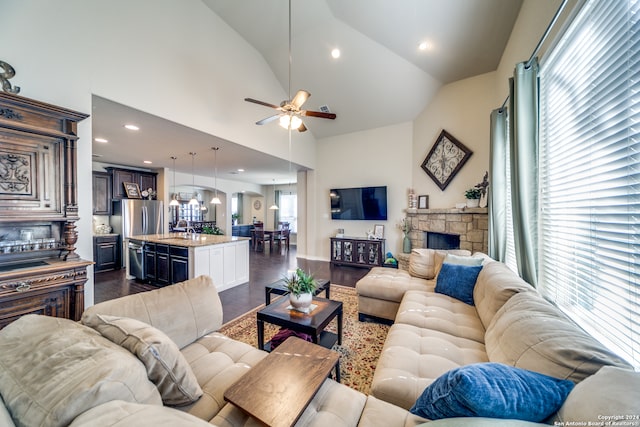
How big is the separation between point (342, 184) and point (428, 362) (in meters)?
4.91

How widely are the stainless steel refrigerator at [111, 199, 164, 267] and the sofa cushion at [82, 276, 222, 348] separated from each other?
4921 millimetres

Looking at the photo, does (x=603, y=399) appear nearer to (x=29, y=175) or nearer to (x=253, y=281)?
(x=29, y=175)

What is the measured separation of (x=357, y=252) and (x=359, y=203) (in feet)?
3.89

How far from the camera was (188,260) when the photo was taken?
3.71m

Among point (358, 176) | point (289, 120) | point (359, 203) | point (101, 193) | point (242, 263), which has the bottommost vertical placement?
point (242, 263)

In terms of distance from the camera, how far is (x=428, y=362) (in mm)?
1406

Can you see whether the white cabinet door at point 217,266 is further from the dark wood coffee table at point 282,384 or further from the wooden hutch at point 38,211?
the dark wood coffee table at point 282,384

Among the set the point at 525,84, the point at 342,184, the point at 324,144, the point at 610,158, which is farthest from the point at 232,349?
the point at 324,144

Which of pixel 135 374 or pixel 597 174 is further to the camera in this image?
pixel 597 174

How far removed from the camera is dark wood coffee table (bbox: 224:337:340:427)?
98cm

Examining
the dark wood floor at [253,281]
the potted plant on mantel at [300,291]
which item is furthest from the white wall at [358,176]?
the potted plant on mantel at [300,291]

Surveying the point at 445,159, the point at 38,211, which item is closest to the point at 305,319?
the point at 38,211

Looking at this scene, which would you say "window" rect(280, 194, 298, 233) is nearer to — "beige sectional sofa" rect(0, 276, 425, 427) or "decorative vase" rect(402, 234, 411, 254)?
"decorative vase" rect(402, 234, 411, 254)

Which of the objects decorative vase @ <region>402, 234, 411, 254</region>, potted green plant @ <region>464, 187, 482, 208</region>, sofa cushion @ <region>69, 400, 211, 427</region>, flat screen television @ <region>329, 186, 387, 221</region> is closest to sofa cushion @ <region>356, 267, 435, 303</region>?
potted green plant @ <region>464, 187, 482, 208</region>
